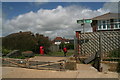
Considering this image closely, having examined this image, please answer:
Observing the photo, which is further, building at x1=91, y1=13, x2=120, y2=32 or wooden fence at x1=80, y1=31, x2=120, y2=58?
building at x1=91, y1=13, x2=120, y2=32

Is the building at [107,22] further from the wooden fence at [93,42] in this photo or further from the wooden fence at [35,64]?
the wooden fence at [35,64]

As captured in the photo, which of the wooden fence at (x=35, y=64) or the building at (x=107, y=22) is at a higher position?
the building at (x=107, y=22)

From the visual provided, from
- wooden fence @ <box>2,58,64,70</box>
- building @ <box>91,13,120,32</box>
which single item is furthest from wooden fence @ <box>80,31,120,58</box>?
building @ <box>91,13,120,32</box>

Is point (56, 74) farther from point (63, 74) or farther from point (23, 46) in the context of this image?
point (23, 46)

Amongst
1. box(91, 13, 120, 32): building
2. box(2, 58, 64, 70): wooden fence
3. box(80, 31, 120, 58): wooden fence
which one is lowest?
box(2, 58, 64, 70): wooden fence

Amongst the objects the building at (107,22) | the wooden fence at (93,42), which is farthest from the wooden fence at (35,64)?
the building at (107,22)

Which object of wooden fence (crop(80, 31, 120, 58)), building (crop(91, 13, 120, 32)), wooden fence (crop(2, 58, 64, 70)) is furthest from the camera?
building (crop(91, 13, 120, 32))

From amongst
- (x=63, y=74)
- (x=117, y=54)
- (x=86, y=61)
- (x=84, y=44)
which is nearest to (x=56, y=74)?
(x=63, y=74)

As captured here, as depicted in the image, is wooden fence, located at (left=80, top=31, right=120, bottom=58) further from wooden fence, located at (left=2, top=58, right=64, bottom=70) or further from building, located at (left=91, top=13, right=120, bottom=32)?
building, located at (left=91, top=13, right=120, bottom=32)

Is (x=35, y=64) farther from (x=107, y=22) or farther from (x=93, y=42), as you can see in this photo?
(x=107, y=22)

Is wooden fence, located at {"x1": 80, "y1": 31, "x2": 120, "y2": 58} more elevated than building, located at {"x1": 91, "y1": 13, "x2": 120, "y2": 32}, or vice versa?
building, located at {"x1": 91, "y1": 13, "x2": 120, "y2": 32}

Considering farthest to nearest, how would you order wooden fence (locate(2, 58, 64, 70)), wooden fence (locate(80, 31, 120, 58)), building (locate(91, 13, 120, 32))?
building (locate(91, 13, 120, 32)) → wooden fence (locate(80, 31, 120, 58)) → wooden fence (locate(2, 58, 64, 70))

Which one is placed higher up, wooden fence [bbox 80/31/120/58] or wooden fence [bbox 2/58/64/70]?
wooden fence [bbox 80/31/120/58]

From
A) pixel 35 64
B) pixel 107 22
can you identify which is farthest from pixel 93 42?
pixel 107 22
